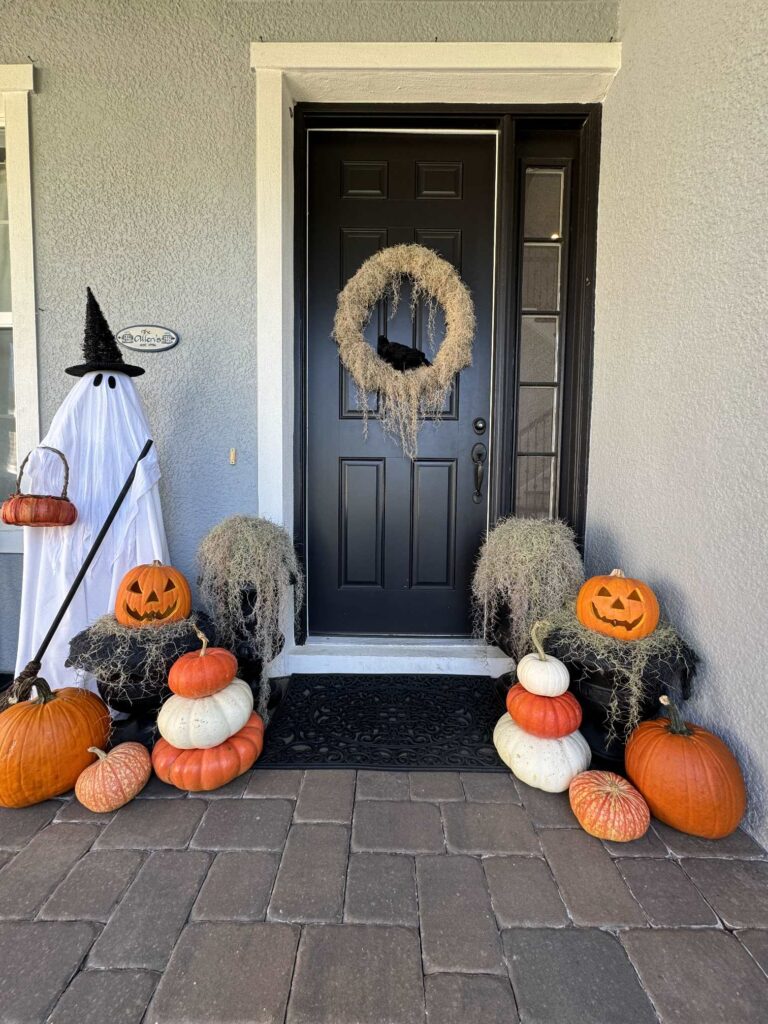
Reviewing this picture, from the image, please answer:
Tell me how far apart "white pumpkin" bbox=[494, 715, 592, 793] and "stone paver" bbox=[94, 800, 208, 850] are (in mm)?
963

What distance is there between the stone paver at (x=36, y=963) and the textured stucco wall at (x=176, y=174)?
1455 mm

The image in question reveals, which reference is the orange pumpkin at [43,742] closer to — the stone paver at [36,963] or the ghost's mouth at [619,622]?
the stone paver at [36,963]

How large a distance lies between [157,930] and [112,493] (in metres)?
1.41

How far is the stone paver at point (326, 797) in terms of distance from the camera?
1427 millimetres

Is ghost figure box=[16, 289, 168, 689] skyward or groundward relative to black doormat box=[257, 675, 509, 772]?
skyward

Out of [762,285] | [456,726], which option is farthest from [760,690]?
[762,285]

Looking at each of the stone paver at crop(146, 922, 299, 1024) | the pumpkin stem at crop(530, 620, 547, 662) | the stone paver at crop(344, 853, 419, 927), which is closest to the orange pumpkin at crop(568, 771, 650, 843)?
the pumpkin stem at crop(530, 620, 547, 662)

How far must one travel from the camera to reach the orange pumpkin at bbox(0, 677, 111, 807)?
4.67 ft

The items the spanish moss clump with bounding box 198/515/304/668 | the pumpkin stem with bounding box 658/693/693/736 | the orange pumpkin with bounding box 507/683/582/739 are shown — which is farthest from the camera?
the spanish moss clump with bounding box 198/515/304/668

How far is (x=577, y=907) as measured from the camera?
3.72 ft

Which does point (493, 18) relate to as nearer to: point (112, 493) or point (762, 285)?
point (762, 285)

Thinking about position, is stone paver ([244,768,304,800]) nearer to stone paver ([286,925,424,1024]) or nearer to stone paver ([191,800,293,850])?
stone paver ([191,800,293,850])

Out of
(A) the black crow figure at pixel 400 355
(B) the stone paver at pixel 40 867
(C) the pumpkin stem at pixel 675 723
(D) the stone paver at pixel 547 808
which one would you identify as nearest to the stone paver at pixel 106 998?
(B) the stone paver at pixel 40 867

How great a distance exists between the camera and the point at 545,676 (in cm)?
157
